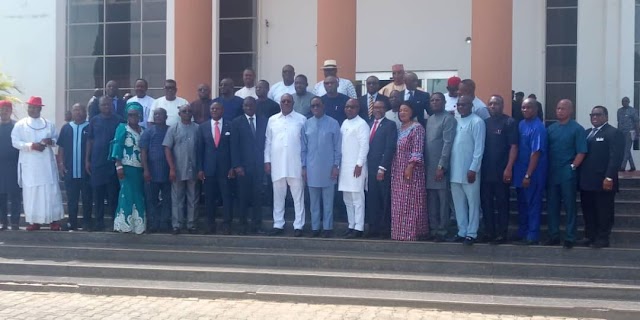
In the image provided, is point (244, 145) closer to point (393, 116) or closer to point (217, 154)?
point (217, 154)

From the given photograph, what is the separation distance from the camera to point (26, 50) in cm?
1753

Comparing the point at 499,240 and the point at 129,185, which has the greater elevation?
the point at 129,185

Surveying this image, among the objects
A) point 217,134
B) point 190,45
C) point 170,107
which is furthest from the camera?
point 190,45

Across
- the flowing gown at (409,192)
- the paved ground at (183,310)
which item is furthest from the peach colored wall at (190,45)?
the paved ground at (183,310)

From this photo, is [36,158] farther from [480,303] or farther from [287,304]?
[480,303]

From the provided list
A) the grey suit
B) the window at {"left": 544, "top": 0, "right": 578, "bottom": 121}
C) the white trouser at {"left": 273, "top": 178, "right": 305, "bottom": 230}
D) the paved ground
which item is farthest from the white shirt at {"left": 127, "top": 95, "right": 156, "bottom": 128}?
the window at {"left": 544, "top": 0, "right": 578, "bottom": 121}

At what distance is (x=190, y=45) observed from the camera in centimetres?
1346

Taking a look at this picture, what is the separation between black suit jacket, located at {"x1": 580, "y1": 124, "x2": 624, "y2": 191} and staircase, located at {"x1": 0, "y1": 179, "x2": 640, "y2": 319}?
0.84 meters

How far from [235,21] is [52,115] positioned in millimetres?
4654

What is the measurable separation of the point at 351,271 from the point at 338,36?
4.34 m

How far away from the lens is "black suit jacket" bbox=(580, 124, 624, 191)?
9.14 metres

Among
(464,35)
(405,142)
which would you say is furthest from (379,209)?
(464,35)

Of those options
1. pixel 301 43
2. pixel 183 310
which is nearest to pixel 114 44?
pixel 301 43

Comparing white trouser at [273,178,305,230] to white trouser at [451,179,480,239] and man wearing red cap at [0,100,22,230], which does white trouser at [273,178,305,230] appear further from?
man wearing red cap at [0,100,22,230]
